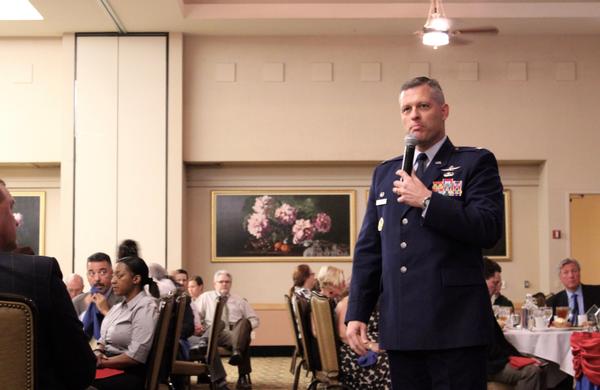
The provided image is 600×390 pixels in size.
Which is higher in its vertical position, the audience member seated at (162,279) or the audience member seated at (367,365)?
the audience member seated at (162,279)

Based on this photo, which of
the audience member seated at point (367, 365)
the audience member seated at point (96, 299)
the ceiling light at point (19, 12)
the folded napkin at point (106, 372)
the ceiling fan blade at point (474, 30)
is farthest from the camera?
the ceiling light at point (19, 12)

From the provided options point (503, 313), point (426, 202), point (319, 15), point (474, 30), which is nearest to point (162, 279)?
point (503, 313)

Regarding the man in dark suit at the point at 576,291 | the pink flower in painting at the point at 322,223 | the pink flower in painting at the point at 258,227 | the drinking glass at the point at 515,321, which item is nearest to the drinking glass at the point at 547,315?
the drinking glass at the point at 515,321

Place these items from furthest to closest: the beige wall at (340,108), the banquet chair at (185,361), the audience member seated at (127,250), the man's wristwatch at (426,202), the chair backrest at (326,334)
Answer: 1. the beige wall at (340,108)
2. the audience member seated at (127,250)
3. the chair backrest at (326,334)
4. the banquet chair at (185,361)
5. the man's wristwatch at (426,202)

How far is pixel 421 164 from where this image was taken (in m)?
3.10

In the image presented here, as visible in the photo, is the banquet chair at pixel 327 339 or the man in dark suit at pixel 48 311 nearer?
the man in dark suit at pixel 48 311

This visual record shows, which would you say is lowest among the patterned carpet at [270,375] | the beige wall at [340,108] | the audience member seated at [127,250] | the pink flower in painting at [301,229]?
the patterned carpet at [270,375]

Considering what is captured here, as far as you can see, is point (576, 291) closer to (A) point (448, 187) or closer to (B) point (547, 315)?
(B) point (547, 315)

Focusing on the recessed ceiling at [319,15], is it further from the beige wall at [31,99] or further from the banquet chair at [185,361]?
the banquet chair at [185,361]

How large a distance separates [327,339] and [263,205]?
7.50 metres

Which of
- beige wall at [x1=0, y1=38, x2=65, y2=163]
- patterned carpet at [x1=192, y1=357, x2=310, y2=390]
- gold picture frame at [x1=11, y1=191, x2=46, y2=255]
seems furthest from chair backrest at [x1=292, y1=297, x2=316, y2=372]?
gold picture frame at [x1=11, y1=191, x2=46, y2=255]

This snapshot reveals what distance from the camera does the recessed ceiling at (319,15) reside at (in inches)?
519

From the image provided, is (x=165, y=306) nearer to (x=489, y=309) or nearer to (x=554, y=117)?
(x=489, y=309)

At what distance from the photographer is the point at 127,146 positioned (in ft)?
45.2
